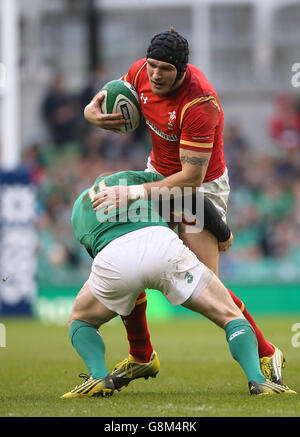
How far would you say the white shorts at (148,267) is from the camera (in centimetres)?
473

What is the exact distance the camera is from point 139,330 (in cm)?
547

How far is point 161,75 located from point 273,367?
6.65ft

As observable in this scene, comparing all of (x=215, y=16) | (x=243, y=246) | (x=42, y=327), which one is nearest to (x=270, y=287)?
(x=243, y=246)

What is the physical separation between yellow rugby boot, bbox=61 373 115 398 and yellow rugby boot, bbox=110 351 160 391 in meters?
0.30

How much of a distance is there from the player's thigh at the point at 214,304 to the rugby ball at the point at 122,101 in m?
1.43

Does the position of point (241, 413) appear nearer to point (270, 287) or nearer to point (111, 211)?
point (111, 211)

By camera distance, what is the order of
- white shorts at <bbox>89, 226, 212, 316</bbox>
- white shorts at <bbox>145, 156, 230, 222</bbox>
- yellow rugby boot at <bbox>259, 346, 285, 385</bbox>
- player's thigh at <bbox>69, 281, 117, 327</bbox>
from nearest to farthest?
white shorts at <bbox>89, 226, 212, 316</bbox>, player's thigh at <bbox>69, 281, 117, 327</bbox>, yellow rugby boot at <bbox>259, 346, 285, 385</bbox>, white shorts at <bbox>145, 156, 230, 222</bbox>

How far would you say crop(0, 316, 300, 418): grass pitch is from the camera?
4.31 meters

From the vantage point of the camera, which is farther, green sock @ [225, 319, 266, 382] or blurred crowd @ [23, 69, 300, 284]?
blurred crowd @ [23, 69, 300, 284]

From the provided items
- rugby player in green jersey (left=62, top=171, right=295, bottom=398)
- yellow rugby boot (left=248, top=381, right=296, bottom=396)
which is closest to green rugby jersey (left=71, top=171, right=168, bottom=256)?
rugby player in green jersey (left=62, top=171, right=295, bottom=398)

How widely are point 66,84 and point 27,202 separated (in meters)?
4.64

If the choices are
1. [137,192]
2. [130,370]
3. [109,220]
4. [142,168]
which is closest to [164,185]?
[137,192]

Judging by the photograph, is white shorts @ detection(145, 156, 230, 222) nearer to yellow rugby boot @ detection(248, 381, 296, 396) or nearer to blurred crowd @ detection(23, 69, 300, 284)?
yellow rugby boot @ detection(248, 381, 296, 396)

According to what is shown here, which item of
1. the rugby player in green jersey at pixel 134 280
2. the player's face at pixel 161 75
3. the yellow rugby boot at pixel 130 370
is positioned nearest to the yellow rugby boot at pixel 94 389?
the rugby player in green jersey at pixel 134 280
